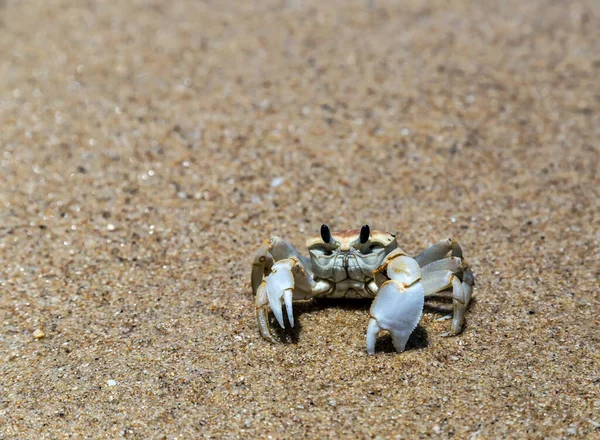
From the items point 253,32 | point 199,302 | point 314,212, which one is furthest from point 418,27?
point 199,302

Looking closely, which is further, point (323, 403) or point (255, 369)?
point (255, 369)

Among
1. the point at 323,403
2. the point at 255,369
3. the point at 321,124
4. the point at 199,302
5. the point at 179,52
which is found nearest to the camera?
the point at 323,403

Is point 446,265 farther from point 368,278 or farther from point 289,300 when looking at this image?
point 289,300

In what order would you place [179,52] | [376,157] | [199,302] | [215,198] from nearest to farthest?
[199,302], [215,198], [376,157], [179,52]

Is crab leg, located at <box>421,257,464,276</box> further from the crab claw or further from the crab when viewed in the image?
the crab claw

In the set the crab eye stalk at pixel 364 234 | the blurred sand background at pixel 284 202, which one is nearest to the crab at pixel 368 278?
the crab eye stalk at pixel 364 234

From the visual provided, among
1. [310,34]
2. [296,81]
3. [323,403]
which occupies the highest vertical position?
[310,34]

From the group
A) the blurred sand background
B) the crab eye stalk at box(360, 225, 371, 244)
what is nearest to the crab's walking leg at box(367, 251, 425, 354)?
the blurred sand background

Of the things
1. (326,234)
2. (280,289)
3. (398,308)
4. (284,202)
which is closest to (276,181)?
(284,202)

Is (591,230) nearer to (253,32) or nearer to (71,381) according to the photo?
(71,381)
